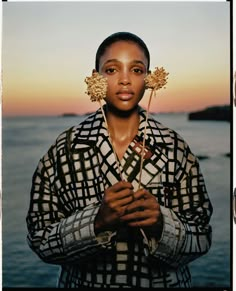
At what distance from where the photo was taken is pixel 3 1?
100 inches

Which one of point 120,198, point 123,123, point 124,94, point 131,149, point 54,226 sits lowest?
point 54,226

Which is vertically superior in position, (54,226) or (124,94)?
(124,94)

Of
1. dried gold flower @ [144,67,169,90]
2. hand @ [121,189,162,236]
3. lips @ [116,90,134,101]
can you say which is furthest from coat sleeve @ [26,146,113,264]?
dried gold flower @ [144,67,169,90]

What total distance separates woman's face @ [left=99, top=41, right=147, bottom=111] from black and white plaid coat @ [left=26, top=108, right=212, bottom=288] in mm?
97

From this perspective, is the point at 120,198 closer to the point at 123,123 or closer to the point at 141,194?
the point at 141,194

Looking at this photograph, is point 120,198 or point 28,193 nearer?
point 120,198

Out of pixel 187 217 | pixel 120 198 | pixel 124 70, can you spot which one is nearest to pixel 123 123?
pixel 124 70

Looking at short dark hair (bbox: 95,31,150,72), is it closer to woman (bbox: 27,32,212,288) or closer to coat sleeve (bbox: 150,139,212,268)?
woman (bbox: 27,32,212,288)

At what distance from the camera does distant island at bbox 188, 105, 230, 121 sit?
2547 millimetres

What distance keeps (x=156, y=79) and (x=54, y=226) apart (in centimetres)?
70

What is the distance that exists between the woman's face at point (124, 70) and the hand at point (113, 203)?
0.35 metres

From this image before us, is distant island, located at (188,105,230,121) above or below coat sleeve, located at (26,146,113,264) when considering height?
above

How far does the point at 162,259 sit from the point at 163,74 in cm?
73

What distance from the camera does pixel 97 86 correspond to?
251 centimetres
